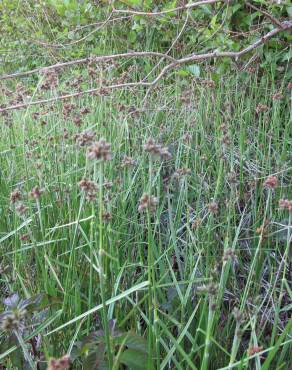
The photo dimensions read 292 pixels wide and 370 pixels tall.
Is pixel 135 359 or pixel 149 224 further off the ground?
pixel 149 224

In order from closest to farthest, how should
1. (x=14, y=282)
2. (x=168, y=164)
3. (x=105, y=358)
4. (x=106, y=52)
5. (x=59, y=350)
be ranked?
1. (x=105, y=358)
2. (x=59, y=350)
3. (x=14, y=282)
4. (x=168, y=164)
5. (x=106, y=52)

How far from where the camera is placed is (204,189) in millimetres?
1773

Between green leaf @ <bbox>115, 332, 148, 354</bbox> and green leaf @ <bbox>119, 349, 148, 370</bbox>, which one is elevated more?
green leaf @ <bbox>115, 332, 148, 354</bbox>

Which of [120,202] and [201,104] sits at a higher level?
[201,104]

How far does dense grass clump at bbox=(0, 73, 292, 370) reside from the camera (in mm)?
948

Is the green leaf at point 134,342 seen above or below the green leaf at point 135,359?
above

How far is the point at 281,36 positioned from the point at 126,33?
3.98ft

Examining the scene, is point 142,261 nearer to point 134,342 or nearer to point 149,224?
point 134,342

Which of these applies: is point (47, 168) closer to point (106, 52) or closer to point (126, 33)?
point (106, 52)

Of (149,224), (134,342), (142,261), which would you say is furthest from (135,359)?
(142,261)

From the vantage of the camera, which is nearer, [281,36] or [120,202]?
[120,202]

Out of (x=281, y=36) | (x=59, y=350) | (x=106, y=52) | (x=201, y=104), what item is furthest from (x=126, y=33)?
(x=59, y=350)

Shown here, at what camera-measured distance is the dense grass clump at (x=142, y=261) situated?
948 mm

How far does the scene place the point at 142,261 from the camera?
4.42 ft
